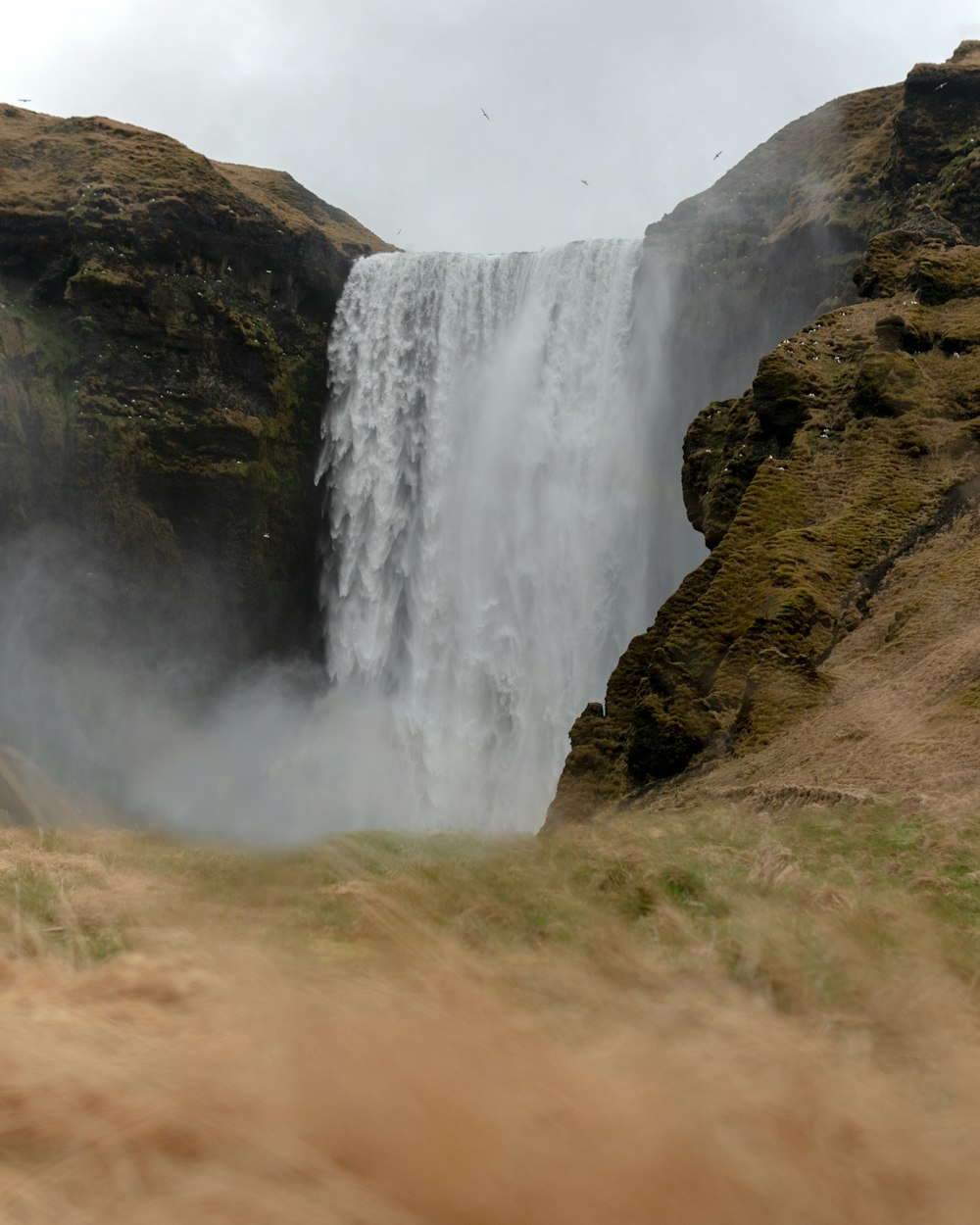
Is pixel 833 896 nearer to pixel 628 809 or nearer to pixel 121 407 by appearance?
pixel 628 809

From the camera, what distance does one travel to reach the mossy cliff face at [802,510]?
540 inches

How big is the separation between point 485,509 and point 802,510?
827 inches

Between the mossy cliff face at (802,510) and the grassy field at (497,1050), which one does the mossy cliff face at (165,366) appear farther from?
the grassy field at (497,1050)

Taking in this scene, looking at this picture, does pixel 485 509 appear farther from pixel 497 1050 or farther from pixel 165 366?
pixel 497 1050

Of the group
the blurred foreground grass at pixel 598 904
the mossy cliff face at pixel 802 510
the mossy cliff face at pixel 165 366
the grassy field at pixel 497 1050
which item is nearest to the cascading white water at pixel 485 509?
the mossy cliff face at pixel 165 366

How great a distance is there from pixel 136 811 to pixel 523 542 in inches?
603

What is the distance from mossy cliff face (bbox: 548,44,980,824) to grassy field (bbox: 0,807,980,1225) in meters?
7.15

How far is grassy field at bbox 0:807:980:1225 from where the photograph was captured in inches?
122

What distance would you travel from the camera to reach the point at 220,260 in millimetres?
39562

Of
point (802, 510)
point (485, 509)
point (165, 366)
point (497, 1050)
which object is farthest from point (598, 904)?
point (165, 366)

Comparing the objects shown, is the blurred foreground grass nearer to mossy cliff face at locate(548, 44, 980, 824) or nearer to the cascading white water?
mossy cliff face at locate(548, 44, 980, 824)

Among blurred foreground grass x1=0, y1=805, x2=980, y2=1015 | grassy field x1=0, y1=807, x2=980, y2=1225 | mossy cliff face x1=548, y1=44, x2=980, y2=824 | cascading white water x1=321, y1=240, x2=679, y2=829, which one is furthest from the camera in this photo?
cascading white water x1=321, y1=240, x2=679, y2=829

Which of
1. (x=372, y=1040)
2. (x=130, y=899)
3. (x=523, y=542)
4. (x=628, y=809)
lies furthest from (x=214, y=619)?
(x=372, y=1040)

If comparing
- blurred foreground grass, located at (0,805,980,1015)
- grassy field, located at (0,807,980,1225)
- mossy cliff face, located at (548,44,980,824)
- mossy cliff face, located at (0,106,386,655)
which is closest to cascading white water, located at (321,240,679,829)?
mossy cliff face, located at (0,106,386,655)
